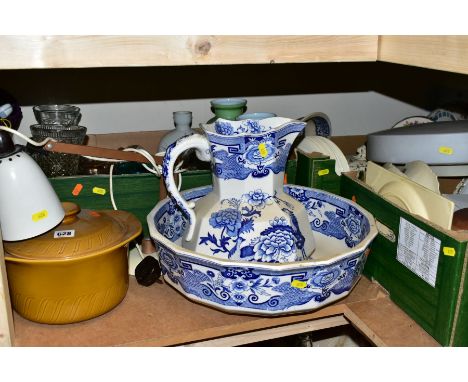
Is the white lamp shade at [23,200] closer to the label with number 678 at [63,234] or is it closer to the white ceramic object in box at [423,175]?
the label with number 678 at [63,234]

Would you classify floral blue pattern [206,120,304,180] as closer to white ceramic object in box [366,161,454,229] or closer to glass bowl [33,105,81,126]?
white ceramic object in box [366,161,454,229]

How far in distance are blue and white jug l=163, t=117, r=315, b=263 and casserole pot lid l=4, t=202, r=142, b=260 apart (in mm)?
105

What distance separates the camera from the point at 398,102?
1512mm

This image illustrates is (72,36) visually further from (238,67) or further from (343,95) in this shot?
(343,95)

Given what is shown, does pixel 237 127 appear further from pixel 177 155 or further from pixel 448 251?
pixel 448 251

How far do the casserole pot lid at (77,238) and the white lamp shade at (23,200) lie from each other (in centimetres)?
2

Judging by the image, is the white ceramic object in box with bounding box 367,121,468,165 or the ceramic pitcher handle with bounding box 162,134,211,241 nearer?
the ceramic pitcher handle with bounding box 162,134,211,241

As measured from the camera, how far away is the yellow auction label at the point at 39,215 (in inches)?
28.3

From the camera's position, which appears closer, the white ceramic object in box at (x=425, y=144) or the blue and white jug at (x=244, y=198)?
the blue and white jug at (x=244, y=198)

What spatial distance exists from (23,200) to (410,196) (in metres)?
0.56

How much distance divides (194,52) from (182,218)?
325mm

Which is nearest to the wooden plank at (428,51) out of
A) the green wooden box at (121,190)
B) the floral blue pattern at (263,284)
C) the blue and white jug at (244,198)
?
the blue and white jug at (244,198)

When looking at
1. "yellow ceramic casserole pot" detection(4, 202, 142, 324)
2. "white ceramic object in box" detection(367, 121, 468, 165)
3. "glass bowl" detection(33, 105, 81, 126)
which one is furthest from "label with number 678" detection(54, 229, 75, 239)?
"white ceramic object in box" detection(367, 121, 468, 165)

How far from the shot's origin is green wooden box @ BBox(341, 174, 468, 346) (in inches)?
27.0
